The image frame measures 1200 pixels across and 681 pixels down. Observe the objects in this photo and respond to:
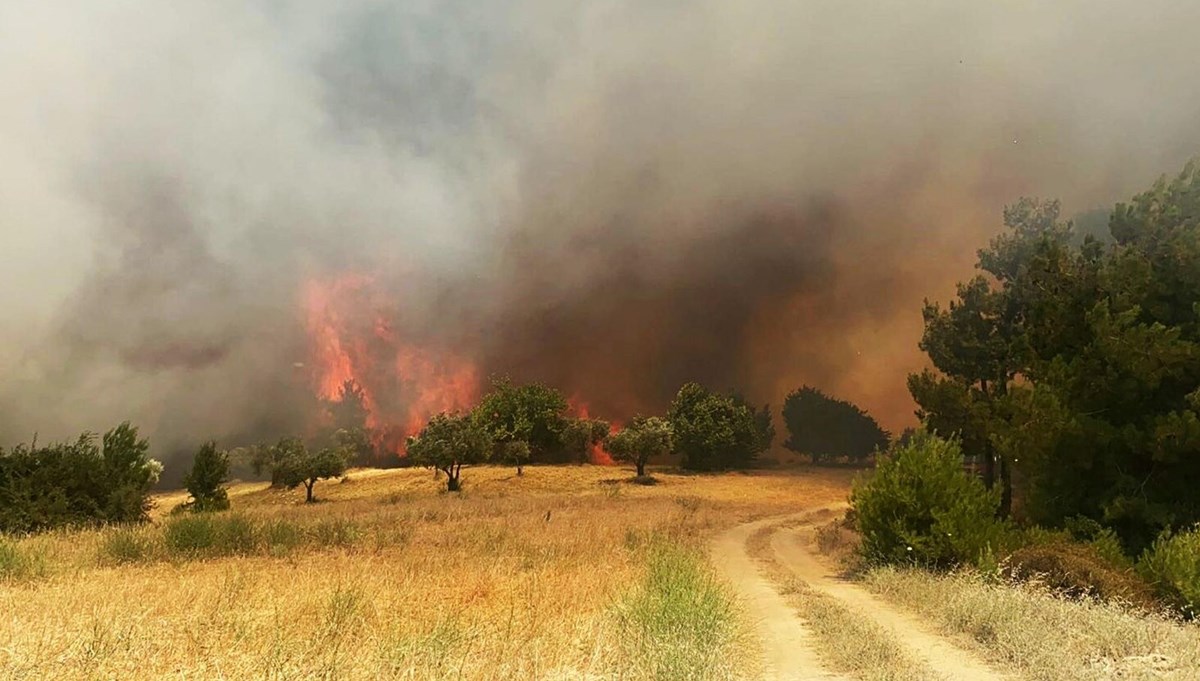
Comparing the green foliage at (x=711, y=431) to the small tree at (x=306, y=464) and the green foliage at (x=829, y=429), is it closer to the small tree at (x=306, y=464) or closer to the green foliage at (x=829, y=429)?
the green foliage at (x=829, y=429)

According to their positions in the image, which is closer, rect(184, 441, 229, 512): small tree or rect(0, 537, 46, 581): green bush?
rect(0, 537, 46, 581): green bush

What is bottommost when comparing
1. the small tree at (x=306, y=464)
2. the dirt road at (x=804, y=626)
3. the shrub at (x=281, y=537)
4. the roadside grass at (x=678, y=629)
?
the dirt road at (x=804, y=626)

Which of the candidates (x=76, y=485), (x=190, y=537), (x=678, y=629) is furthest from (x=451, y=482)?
(x=678, y=629)

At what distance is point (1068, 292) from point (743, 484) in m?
50.0

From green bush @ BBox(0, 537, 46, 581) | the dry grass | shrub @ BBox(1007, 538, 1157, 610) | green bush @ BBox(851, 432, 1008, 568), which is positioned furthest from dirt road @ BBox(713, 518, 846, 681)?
green bush @ BBox(0, 537, 46, 581)

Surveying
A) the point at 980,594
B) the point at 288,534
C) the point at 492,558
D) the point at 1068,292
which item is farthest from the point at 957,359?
the point at 288,534

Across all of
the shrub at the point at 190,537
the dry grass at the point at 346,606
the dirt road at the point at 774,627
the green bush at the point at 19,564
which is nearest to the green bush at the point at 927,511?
the dirt road at the point at 774,627

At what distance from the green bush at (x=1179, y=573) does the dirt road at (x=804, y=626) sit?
286 inches

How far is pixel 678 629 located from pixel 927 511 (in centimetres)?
1436

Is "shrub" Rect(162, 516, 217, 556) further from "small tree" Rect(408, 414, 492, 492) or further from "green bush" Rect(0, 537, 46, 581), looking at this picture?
"small tree" Rect(408, 414, 492, 492)

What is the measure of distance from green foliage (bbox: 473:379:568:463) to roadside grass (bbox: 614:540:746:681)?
77124mm

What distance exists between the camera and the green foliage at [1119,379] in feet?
77.8

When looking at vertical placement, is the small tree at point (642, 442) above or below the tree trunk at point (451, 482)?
above

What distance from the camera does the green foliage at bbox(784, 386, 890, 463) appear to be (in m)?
121
